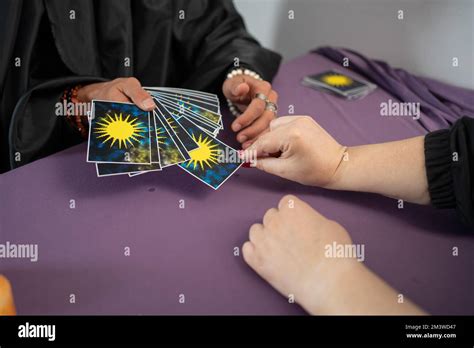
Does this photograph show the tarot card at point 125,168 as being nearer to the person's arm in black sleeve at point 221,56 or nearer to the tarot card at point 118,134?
the tarot card at point 118,134

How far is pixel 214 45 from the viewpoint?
1196mm

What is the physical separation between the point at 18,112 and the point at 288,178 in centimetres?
55

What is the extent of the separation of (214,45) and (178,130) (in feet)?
1.39

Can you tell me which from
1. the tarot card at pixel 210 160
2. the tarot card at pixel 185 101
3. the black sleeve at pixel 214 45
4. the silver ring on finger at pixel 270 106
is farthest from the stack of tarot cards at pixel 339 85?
the tarot card at pixel 210 160

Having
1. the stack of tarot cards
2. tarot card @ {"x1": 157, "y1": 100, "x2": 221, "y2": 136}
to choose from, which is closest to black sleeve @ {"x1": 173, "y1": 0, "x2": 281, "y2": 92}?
the stack of tarot cards

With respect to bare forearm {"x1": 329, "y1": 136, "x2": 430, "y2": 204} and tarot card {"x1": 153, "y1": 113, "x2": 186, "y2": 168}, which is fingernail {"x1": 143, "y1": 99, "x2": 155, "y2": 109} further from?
bare forearm {"x1": 329, "y1": 136, "x2": 430, "y2": 204}

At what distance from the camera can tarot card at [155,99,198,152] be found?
2.75 ft

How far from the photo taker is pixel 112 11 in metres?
1.05

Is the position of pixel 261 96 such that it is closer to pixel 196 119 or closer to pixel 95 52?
pixel 196 119

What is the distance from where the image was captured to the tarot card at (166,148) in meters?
0.80

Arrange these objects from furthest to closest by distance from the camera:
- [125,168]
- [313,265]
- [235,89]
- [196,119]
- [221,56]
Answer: [221,56], [235,89], [196,119], [125,168], [313,265]

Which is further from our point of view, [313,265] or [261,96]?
[261,96]

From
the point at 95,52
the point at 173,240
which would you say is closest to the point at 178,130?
the point at 173,240
